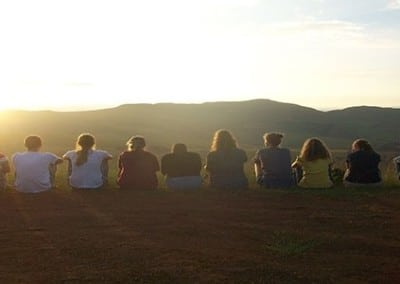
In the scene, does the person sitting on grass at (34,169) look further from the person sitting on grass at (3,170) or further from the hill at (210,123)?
the hill at (210,123)

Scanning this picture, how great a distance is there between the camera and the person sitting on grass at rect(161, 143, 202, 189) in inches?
545

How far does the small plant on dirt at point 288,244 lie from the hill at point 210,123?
42.9 metres

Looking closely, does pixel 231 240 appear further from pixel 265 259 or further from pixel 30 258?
pixel 30 258

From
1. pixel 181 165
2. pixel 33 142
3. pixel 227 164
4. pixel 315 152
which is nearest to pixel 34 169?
pixel 33 142

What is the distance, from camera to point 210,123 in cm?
8538

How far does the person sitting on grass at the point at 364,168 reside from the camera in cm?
1407

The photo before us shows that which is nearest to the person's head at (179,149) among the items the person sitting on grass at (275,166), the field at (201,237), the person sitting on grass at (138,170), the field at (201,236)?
the person sitting on grass at (138,170)

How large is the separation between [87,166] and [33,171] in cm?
98

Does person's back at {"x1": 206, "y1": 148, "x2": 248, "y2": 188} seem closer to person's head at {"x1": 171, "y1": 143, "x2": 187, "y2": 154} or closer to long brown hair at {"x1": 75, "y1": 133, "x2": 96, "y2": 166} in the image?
person's head at {"x1": 171, "y1": 143, "x2": 187, "y2": 154}

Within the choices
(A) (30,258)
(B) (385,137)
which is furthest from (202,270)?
(B) (385,137)

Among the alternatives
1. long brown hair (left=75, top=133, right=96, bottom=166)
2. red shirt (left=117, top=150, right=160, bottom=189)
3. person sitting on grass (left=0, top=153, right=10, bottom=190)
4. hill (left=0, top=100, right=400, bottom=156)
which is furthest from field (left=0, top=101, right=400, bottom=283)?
hill (left=0, top=100, right=400, bottom=156)

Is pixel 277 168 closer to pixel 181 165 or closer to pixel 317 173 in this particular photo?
pixel 317 173

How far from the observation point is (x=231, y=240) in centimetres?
898

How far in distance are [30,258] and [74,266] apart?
637 millimetres
